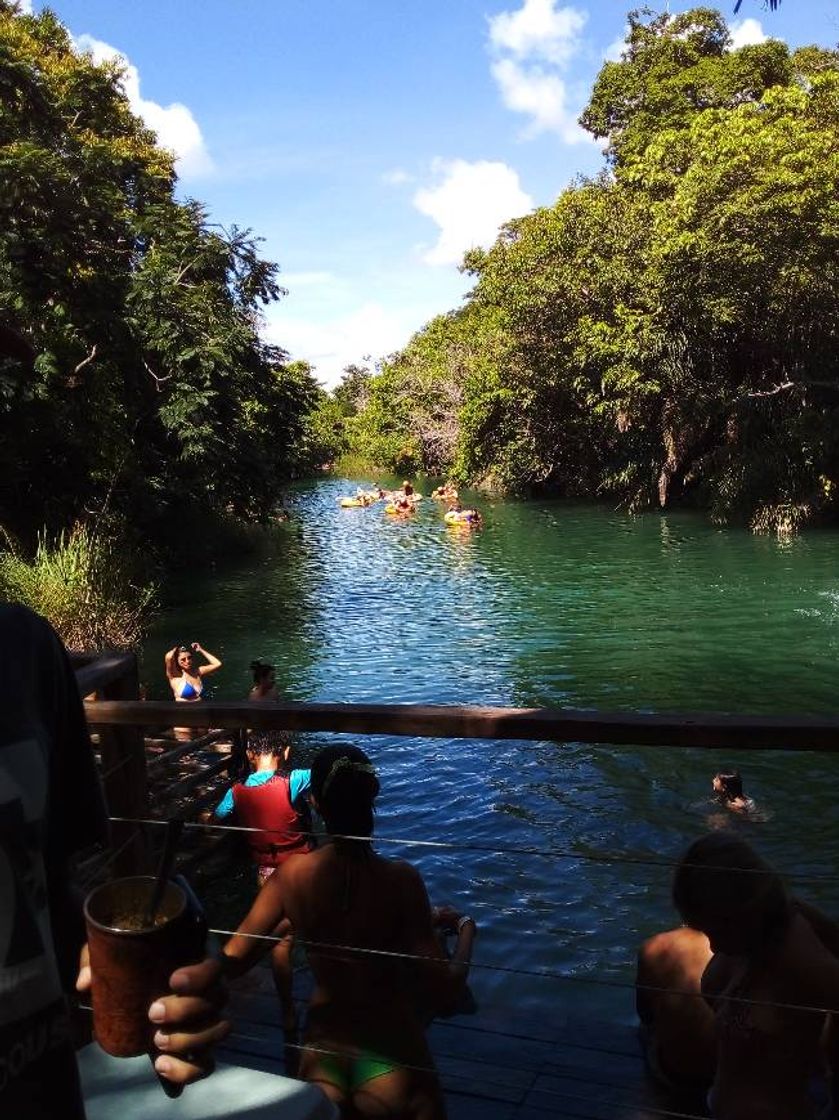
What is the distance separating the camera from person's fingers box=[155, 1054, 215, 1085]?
144 cm

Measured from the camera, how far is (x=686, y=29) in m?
40.2

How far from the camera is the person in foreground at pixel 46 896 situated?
1280mm

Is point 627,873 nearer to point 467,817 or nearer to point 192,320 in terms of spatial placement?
point 467,817

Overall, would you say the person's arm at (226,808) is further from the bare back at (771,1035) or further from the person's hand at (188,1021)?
the person's hand at (188,1021)

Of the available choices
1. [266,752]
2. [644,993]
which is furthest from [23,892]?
[266,752]

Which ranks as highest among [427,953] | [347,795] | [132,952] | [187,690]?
[132,952]

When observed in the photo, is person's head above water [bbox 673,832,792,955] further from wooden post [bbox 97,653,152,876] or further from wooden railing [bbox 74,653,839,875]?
wooden post [bbox 97,653,152,876]

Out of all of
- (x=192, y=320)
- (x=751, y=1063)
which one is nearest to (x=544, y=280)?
(x=192, y=320)

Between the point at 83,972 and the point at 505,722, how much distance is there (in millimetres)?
1078

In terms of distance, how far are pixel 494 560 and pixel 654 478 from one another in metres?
11.0

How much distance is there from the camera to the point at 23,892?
1322 mm

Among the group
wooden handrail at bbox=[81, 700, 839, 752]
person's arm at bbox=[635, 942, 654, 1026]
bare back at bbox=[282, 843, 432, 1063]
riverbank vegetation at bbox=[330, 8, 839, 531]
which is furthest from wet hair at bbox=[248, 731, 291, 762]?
riverbank vegetation at bbox=[330, 8, 839, 531]

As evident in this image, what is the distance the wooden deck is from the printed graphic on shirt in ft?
5.44

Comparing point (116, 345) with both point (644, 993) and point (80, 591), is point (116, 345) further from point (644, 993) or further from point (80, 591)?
point (644, 993)
